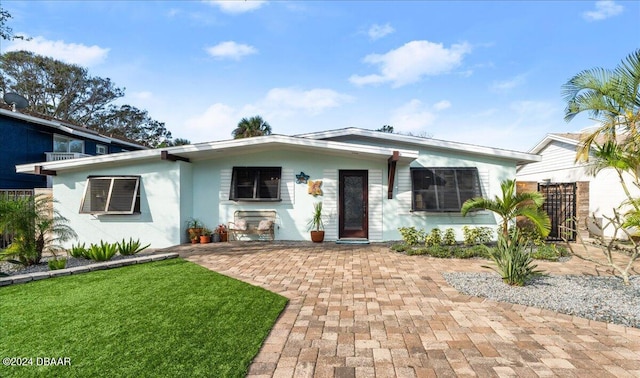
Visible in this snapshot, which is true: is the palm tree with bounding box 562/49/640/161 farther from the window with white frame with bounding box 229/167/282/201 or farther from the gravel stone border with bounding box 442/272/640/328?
the window with white frame with bounding box 229/167/282/201

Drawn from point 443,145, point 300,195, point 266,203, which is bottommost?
point 266,203

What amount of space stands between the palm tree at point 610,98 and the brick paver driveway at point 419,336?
558 cm

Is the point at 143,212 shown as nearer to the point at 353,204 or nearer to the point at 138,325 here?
the point at 353,204

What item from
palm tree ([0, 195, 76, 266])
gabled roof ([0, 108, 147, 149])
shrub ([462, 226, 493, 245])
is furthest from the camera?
gabled roof ([0, 108, 147, 149])

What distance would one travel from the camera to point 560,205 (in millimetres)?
9914

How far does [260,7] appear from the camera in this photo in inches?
346

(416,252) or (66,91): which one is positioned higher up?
(66,91)

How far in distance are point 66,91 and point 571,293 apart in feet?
112

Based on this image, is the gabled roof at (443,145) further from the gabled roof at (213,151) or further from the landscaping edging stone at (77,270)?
the landscaping edging stone at (77,270)

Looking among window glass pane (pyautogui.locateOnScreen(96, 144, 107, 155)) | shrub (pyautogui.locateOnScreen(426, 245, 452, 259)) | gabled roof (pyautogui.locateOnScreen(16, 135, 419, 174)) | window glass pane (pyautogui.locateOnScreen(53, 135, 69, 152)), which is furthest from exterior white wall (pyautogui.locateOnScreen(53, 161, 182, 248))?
window glass pane (pyautogui.locateOnScreen(96, 144, 107, 155))

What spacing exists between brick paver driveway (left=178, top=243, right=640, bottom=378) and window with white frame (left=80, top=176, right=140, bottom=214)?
17.9ft

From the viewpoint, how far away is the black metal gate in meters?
9.65

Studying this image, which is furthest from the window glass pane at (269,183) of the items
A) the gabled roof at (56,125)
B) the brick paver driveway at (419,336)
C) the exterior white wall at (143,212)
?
the gabled roof at (56,125)

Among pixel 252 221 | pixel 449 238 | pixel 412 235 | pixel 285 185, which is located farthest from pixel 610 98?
pixel 252 221
